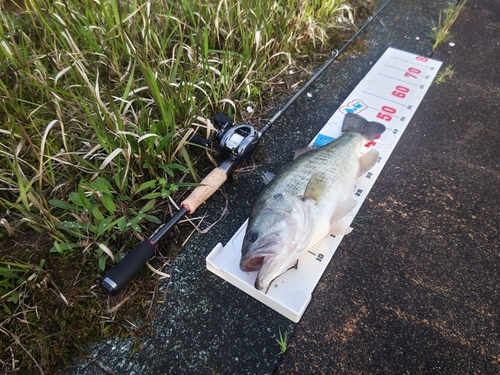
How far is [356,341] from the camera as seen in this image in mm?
1941

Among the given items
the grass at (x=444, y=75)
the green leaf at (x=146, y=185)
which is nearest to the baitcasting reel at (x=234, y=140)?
the green leaf at (x=146, y=185)

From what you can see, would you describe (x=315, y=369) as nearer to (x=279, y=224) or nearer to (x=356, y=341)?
(x=356, y=341)

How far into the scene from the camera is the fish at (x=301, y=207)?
6.29 ft

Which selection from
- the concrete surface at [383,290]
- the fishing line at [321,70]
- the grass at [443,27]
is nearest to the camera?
the concrete surface at [383,290]

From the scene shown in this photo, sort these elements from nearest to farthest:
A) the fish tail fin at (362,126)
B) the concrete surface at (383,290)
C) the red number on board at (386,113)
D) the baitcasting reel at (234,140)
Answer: the concrete surface at (383,290)
the baitcasting reel at (234,140)
the fish tail fin at (362,126)
the red number on board at (386,113)

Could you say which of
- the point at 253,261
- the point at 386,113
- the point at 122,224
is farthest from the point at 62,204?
the point at 386,113

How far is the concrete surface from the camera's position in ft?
6.16

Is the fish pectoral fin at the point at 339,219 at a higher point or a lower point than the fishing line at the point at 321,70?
lower

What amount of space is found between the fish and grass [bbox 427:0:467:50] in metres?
2.31

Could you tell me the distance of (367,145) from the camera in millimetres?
2963

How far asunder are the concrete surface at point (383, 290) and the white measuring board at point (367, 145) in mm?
81

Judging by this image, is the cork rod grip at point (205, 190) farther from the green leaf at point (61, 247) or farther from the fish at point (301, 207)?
the green leaf at point (61, 247)

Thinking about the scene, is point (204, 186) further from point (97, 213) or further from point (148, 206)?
point (97, 213)

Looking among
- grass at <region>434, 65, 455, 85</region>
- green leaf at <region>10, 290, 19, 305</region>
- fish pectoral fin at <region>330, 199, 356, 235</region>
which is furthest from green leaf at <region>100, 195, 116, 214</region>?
grass at <region>434, 65, 455, 85</region>
